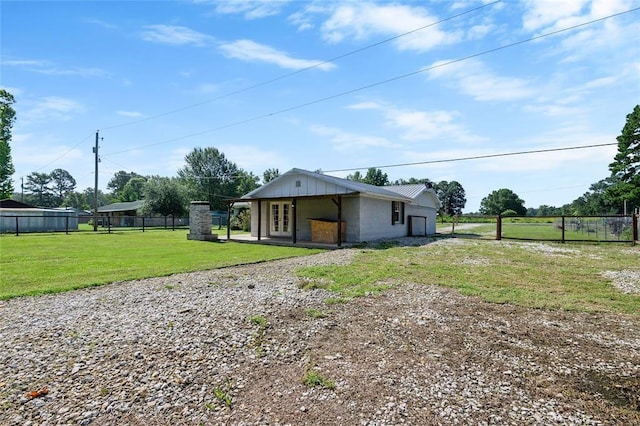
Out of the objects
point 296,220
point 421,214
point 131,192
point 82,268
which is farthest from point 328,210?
point 131,192

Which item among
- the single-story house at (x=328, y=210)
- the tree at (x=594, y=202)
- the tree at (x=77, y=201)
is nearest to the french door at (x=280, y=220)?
the single-story house at (x=328, y=210)

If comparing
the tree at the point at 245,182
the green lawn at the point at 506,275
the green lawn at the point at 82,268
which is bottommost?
the green lawn at the point at 506,275

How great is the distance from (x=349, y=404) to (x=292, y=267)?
625 cm

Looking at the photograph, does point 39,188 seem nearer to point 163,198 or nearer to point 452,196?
point 163,198

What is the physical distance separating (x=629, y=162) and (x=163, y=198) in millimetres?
46262

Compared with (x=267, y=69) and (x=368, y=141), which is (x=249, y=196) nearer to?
(x=267, y=69)

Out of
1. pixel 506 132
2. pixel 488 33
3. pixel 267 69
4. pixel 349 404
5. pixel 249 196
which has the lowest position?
pixel 349 404

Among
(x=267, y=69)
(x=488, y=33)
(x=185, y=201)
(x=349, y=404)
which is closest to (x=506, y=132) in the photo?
(x=488, y=33)

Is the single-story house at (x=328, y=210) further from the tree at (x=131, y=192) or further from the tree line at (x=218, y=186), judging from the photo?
the tree at (x=131, y=192)

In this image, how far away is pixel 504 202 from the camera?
71.0 m

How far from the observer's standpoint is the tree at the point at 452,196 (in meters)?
79.4

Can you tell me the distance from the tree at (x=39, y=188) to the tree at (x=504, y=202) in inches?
4099

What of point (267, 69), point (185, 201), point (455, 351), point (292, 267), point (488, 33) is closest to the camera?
point (455, 351)

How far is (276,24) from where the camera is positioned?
11.9 metres
